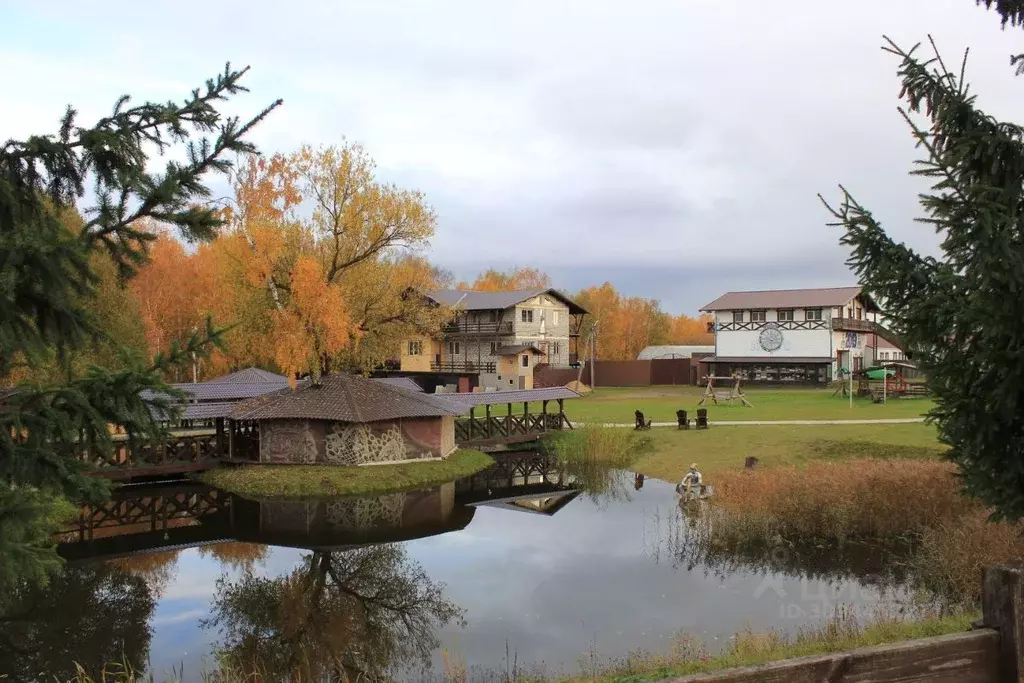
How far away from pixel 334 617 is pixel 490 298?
4170 cm

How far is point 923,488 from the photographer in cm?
1509

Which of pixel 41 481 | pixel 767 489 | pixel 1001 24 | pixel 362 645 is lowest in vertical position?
pixel 362 645

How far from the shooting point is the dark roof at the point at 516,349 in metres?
50.8

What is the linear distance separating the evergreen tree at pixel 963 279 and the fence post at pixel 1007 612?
338cm

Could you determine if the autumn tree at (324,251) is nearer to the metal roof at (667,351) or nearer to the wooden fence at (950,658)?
the wooden fence at (950,658)

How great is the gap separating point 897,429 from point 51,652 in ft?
82.3

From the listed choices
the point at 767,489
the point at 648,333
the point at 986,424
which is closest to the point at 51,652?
the point at 986,424

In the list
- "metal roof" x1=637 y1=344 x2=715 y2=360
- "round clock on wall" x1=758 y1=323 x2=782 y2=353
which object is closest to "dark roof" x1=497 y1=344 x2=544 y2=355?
"round clock on wall" x1=758 y1=323 x2=782 y2=353

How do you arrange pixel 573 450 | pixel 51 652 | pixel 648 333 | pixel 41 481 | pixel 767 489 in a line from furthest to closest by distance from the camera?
pixel 648 333 < pixel 573 450 < pixel 767 489 < pixel 51 652 < pixel 41 481

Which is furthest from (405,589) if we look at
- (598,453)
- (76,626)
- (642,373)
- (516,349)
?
(642,373)

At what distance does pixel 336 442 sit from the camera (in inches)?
944

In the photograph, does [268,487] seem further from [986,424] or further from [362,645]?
[986,424]

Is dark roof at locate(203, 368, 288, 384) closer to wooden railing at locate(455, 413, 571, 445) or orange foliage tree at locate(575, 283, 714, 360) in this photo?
wooden railing at locate(455, 413, 571, 445)

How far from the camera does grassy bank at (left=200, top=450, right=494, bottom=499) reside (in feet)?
71.4
